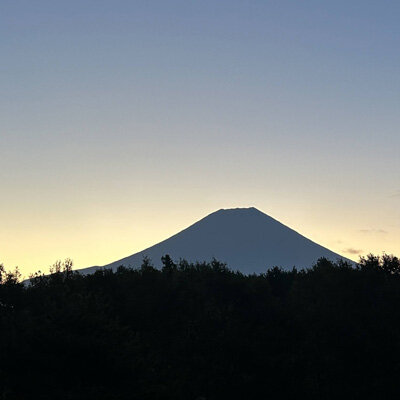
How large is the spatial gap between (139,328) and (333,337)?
16.2 meters

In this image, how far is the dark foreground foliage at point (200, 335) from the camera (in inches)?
1330

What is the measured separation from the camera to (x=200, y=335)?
173 feet

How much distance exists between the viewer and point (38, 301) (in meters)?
53.0

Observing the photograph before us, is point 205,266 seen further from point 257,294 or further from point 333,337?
point 333,337

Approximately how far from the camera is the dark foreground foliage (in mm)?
33781

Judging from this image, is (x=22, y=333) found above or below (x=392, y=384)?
above

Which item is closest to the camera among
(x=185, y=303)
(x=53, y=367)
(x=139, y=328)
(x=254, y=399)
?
(x=53, y=367)

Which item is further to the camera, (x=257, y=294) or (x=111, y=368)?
(x=257, y=294)

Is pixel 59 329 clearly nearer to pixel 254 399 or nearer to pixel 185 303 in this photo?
pixel 254 399

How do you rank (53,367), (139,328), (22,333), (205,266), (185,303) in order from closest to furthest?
(53,367) → (22,333) → (139,328) → (185,303) → (205,266)

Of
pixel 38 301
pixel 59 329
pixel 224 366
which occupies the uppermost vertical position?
pixel 38 301

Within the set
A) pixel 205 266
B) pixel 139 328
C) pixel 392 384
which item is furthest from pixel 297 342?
pixel 205 266

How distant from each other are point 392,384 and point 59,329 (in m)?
28.6

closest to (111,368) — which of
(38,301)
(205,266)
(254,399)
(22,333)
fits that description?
(22,333)
